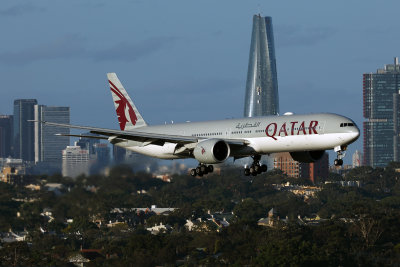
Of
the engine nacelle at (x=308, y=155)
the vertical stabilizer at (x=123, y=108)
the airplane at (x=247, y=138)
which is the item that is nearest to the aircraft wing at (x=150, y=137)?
the airplane at (x=247, y=138)

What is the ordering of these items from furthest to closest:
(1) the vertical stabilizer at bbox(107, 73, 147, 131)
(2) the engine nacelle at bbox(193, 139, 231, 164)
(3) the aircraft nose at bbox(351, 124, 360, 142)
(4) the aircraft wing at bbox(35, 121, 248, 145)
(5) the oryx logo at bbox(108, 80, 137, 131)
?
(5) the oryx logo at bbox(108, 80, 137, 131) → (1) the vertical stabilizer at bbox(107, 73, 147, 131) → (4) the aircraft wing at bbox(35, 121, 248, 145) → (2) the engine nacelle at bbox(193, 139, 231, 164) → (3) the aircraft nose at bbox(351, 124, 360, 142)

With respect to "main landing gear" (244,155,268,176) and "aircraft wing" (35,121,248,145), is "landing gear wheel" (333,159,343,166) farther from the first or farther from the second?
"main landing gear" (244,155,268,176)

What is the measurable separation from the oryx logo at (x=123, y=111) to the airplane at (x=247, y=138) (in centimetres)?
738

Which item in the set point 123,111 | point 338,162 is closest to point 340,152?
point 338,162

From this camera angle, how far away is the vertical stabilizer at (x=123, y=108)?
390 feet

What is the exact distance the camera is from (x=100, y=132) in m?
Answer: 105

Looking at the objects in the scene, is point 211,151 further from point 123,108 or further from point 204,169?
point 123,108

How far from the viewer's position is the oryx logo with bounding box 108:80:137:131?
392ft

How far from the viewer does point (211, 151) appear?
99.6 meters

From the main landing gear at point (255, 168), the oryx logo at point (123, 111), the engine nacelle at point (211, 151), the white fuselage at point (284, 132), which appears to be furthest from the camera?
the oryx logo at point (123, 111)

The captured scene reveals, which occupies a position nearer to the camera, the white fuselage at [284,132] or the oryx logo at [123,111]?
the white fuselage at [284,132]

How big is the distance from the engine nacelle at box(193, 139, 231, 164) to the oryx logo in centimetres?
1930

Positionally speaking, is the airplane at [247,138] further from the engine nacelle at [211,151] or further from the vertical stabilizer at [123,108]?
the vertical stabilizer at [123,108]

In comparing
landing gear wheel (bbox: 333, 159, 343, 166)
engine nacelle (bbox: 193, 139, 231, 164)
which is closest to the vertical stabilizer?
engine nacelle (bbox: 193, 139, 231, 164)
